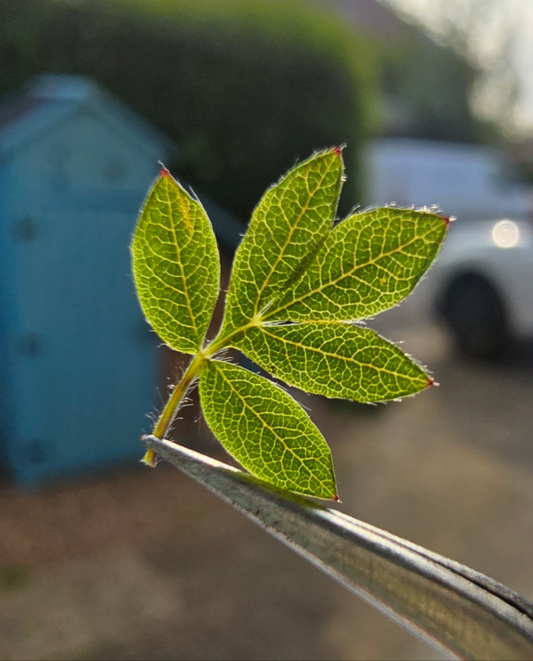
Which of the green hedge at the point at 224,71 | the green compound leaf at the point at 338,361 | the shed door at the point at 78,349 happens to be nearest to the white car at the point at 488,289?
the green hedge at the point at 224,71

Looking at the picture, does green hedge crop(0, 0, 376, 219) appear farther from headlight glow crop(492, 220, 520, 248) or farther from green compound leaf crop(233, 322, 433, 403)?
green compound leaf crop(233, 322, 433, 403)

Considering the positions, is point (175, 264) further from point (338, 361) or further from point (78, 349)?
point (78, 349)

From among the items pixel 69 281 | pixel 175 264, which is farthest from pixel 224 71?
pixel 175 264

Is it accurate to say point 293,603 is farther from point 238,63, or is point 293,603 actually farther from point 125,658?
point 238,63

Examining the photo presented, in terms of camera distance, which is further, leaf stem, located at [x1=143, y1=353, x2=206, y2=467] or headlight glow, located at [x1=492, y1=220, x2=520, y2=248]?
headlight glow, located at [x1=492, y1=220, x2=520, y2=248]

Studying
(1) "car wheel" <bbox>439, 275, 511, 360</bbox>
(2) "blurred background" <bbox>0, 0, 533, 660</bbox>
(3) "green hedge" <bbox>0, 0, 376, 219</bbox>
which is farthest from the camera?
(1) "car wheel" <bbox>439, 275, 511, 360</bbox>

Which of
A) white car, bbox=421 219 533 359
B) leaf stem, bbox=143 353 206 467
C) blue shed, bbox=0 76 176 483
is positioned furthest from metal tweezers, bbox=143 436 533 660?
white car, bbox=421 219 533 359
